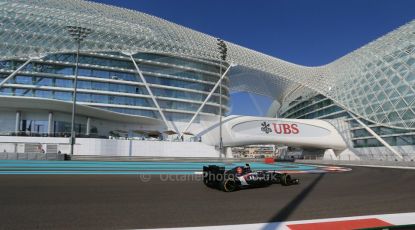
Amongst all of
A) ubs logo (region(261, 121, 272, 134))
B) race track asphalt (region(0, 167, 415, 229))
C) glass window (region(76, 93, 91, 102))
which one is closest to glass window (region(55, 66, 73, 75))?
glass window (region(76, 93, 91, 102))

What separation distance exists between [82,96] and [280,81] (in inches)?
1551

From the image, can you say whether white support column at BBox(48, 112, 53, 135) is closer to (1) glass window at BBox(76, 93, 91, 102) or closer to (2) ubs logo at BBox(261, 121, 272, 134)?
(1) glass window at BBox(76, 93, 91, 102)

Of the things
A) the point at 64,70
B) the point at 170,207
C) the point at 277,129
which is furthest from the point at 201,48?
the point at 170,207

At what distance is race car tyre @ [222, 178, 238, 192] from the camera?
12.6m

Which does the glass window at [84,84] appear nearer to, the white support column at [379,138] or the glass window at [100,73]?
the glass window at [100,73]

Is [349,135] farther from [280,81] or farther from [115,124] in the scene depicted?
[115,124]

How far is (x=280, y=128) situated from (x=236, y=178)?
43934mm

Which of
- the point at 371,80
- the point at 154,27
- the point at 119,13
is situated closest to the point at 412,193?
the point at 371,80

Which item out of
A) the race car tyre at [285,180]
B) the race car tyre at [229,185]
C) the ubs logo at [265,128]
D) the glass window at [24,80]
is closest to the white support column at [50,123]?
the glass window at [24,80]

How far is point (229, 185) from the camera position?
12.7 m

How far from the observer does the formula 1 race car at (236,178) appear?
1279cm

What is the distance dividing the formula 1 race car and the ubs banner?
3873cm

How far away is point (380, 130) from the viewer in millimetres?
50438

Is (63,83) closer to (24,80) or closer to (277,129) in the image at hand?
(24,80)
